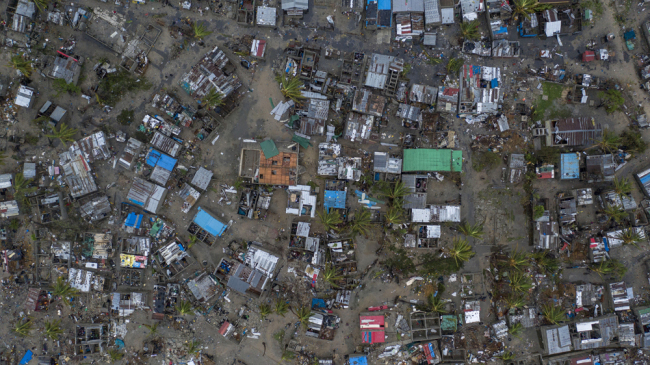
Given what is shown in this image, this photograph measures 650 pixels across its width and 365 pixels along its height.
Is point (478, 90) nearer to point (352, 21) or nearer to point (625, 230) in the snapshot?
point (352, 21)

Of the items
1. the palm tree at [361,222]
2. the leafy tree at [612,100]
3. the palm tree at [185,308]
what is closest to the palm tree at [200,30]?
the palm tree at [361,222]

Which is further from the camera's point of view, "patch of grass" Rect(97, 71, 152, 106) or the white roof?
"patch of grass" Rect(97, 71, 152, 106)

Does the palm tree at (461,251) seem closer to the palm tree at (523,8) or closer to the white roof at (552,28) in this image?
the white roof at (552,28)

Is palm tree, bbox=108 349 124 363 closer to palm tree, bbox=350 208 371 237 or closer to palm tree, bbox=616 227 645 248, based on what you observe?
palm tree, bbox=350 208 371 237

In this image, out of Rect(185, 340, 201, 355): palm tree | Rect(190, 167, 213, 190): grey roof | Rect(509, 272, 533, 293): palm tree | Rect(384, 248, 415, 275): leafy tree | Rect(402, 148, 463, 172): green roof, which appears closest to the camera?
Rect(402, 148, 463, 172): green roof

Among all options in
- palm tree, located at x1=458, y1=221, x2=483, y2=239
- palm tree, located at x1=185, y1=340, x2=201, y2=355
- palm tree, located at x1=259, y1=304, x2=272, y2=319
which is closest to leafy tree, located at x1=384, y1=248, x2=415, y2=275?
palm tree, located at x1=458, y1=221, x2=483, y2=239

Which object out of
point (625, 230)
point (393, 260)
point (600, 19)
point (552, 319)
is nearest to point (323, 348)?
point (393, 260)

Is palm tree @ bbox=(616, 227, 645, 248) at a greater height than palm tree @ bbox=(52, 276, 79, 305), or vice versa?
palm tree @ bbox=(616, 227, 645, 248)
